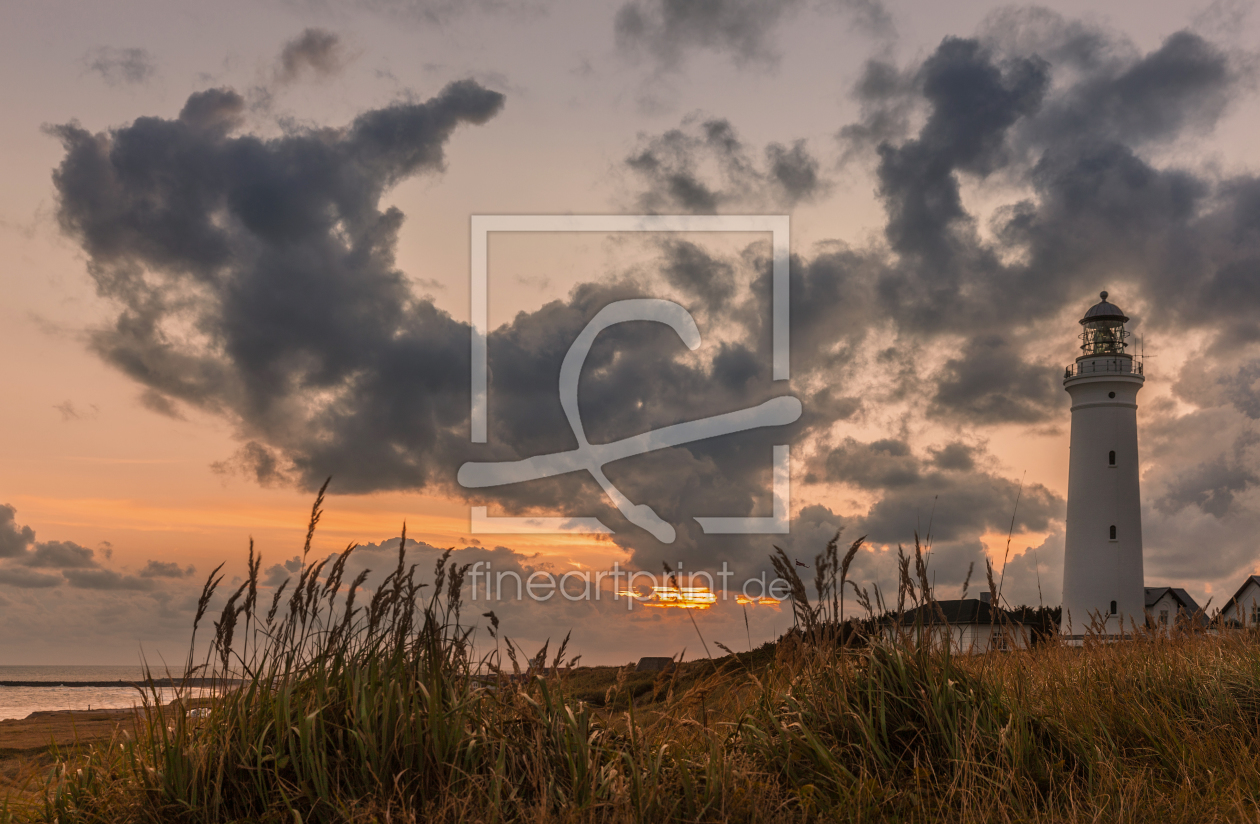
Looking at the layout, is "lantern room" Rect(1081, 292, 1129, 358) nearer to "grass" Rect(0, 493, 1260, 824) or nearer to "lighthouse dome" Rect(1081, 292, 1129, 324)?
"lighthouse dome" Rect(1081, 292, 1129, 324)

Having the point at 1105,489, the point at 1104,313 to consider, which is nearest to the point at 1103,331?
the point at 1104,313

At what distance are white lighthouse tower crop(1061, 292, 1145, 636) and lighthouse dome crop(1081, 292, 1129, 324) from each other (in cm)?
43

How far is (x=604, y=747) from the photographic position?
4656 mm

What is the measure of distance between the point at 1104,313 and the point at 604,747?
124 feet

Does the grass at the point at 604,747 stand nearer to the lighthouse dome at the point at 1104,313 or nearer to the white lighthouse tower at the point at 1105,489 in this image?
the white lighthouse tower at the point at 1105,489

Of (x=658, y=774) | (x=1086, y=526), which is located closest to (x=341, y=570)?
(x=658, y=774)

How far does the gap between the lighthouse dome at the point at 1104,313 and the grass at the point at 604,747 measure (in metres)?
34.1

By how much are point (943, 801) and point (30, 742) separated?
7.19 metres

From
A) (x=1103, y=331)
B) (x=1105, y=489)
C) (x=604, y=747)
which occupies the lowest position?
(x=604, y=747)

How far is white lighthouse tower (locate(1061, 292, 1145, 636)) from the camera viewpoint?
3325 cm

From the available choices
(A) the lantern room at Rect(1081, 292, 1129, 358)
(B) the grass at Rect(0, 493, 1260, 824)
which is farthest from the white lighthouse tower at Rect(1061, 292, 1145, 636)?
(B) the grass at Rect(0, 493, 1260, 824)

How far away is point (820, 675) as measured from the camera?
5664mm

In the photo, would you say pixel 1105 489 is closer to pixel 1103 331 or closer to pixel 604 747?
pixel 1103 331

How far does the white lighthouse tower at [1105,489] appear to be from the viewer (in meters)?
33.2
